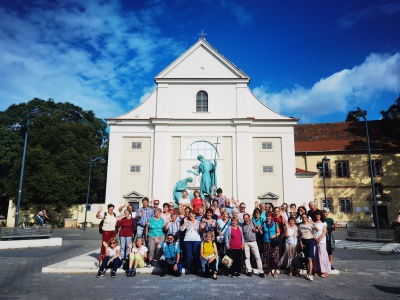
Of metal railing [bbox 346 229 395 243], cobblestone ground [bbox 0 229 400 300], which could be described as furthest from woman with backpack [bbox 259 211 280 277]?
metal railing [bbox 346 229 395 243]

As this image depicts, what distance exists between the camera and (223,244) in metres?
8.34

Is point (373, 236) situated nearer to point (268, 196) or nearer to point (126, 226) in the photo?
point (268, 196)

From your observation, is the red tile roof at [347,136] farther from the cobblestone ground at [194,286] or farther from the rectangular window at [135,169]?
the cobblestone ground at [194,286]

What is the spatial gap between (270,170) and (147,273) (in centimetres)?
1741

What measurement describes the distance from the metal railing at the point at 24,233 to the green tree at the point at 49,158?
1290 cm

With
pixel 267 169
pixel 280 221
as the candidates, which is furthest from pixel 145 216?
pixel 267 169

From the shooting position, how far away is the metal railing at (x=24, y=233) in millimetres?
14055

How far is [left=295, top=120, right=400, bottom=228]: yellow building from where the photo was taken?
28125mm

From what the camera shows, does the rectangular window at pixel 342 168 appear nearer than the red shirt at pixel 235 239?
No

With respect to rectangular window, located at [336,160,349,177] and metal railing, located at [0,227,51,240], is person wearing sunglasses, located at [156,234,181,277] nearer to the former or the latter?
metal railing, located at [0,227,51,240]

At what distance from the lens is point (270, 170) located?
24.2 m

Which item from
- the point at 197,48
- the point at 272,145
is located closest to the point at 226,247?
the point at 272,145

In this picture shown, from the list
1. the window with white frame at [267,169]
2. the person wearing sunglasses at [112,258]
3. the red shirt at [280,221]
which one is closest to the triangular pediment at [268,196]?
the window with white frame at [267,169]

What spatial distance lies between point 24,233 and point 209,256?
11.1 m
